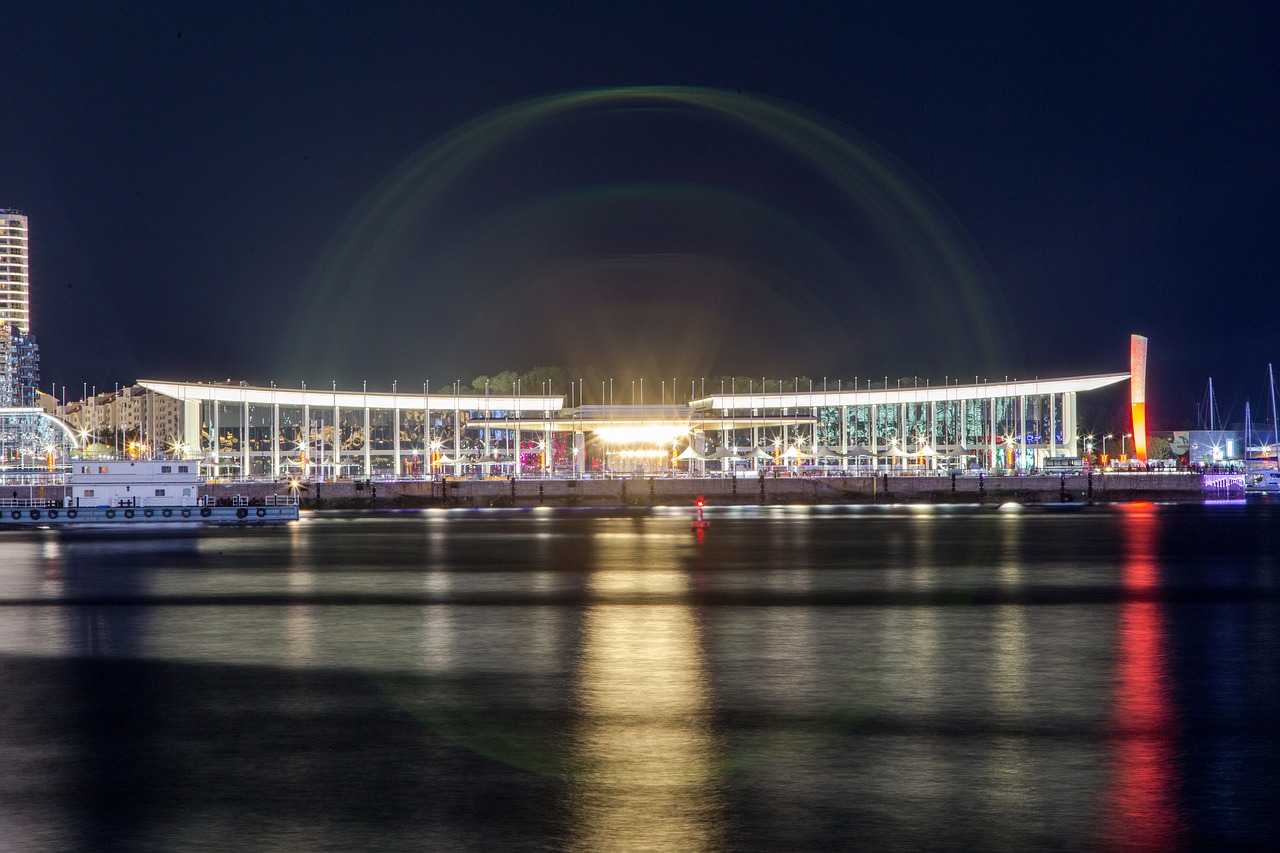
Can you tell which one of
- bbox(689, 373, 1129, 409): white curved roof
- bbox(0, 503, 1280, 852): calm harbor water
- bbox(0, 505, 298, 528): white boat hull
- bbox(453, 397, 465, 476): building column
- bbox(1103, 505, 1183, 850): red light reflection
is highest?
bbox(689, 373, 1129, 409): white curved roof

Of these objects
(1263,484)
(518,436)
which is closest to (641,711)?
(1263,484)

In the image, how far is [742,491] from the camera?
90.2 m

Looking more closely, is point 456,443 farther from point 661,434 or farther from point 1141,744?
point 1141,744

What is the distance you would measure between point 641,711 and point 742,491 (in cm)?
7695

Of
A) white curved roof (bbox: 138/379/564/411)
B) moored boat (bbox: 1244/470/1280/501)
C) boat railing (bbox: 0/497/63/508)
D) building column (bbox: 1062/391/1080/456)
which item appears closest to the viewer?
boat railing (bbox: 0/497/63/508)

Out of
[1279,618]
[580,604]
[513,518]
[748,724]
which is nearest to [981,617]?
[1279,618]

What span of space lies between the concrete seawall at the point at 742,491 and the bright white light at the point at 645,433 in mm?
33249

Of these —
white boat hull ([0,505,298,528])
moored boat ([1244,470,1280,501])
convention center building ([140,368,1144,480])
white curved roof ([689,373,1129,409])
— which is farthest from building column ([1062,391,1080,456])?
white boat hull ([0,505,298,528])

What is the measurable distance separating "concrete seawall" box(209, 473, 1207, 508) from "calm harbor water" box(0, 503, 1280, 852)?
56126 mm

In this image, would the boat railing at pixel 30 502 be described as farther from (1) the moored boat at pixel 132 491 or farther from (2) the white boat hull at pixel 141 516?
(2) the white boat hull at pixel 141 516

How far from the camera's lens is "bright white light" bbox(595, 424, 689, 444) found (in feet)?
435

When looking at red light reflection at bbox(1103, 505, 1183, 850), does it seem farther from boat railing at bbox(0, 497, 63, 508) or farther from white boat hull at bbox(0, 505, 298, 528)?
boat railing at bbox(0, 497, 63, 508)

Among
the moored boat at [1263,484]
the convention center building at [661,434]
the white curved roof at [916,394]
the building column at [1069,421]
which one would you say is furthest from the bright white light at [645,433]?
the moored boat at [1263,484]

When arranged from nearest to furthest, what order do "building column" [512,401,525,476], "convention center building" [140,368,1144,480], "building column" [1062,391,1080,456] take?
"convention center building" [140,368,1144,480] < "building column" [512,401,525,476] < "building column" [1062,391,1080,456]
